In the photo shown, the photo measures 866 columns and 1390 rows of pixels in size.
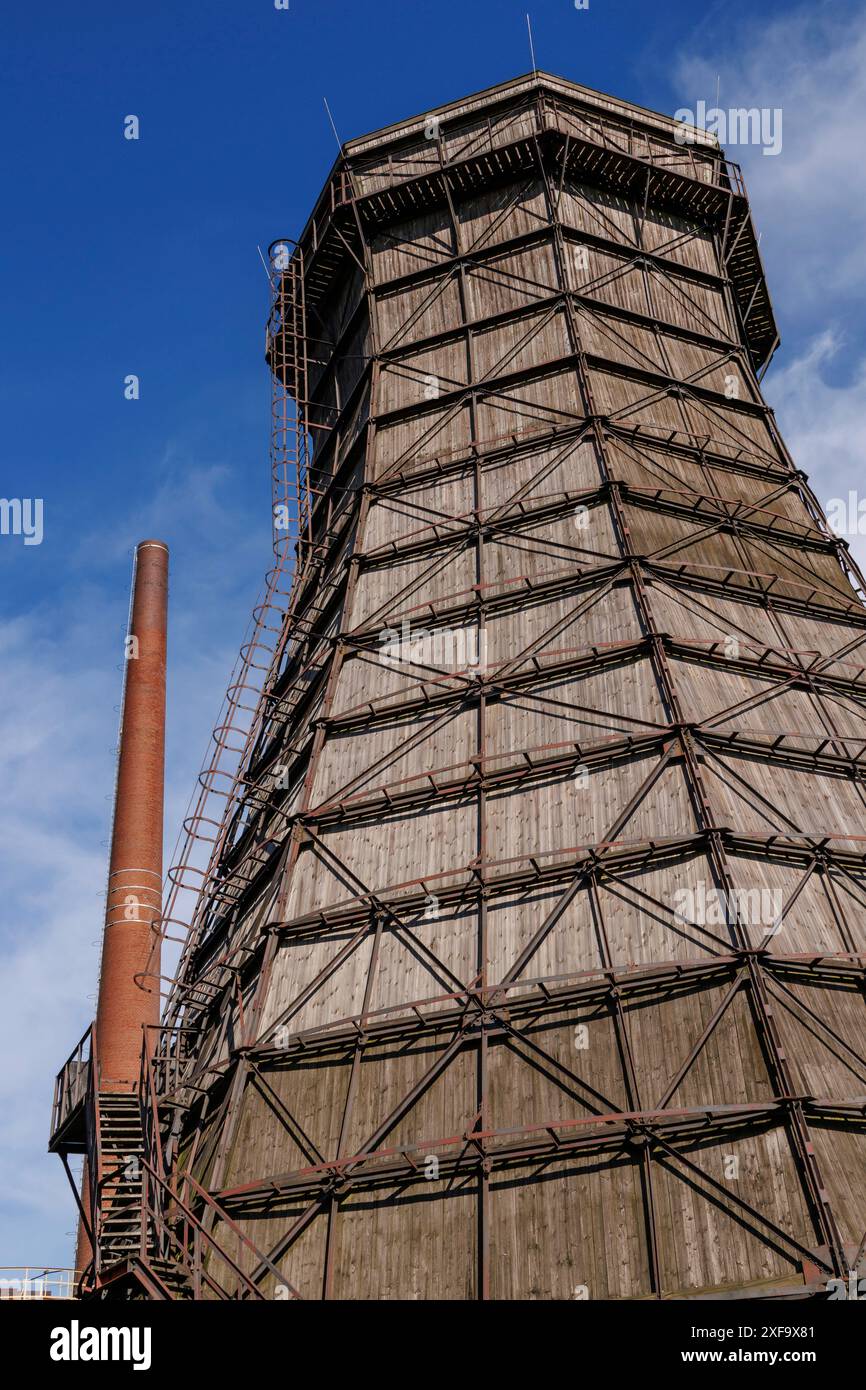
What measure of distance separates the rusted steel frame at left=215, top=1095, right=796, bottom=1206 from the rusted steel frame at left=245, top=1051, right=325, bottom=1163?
36 centimetres

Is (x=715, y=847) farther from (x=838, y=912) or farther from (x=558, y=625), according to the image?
(x=558, y=625)

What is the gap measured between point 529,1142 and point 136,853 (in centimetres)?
1792

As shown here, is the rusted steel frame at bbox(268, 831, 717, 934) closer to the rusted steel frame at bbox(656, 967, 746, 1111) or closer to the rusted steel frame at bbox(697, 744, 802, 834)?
the rusted steel frame at bbox(697, 744, 802, 834)

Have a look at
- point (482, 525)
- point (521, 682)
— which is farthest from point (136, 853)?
point (521, 682)

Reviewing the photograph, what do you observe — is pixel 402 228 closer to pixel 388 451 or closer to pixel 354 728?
pixel 388 451

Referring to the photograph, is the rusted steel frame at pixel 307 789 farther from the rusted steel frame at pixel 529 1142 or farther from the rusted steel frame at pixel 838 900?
the rusted steel frame at pixel 838 900

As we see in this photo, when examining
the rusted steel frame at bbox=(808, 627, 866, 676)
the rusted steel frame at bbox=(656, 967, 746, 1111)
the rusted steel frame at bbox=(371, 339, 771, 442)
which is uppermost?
the rusted steel frame at bbox=(371, 339, 771, 442)

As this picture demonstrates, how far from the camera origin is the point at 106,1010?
98.6 feet

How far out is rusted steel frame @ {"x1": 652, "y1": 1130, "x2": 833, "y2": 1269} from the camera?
15.2 m

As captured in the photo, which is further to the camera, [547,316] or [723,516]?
[547,316]

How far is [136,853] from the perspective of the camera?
33.1 meters

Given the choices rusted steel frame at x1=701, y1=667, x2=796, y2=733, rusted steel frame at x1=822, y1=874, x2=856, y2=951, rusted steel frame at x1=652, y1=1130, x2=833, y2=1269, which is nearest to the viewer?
rusted steel frame at x1=652, y1=1130, x2=833, y2=1269

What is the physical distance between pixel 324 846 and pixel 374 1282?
7020 millimetres

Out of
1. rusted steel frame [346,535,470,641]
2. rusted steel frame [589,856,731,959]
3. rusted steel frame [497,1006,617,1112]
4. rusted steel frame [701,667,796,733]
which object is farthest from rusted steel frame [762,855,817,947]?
rusted steel frame [346,535,470,641]
